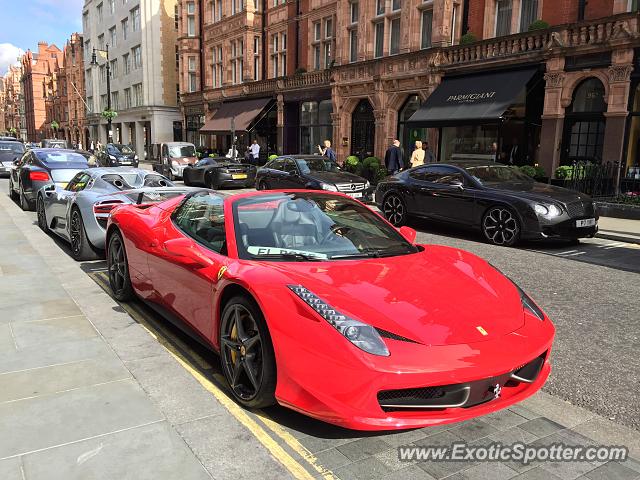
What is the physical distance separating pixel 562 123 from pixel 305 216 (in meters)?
14.5

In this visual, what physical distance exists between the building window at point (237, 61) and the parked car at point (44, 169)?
21578 mm

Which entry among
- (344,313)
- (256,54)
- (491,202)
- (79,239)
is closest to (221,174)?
(491,202)

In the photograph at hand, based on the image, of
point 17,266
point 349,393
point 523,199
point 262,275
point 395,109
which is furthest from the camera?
point 395,109

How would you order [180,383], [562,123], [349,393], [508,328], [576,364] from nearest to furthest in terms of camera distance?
[349,393] → [508,328] → [180,383] → [576,364] → [562,123]

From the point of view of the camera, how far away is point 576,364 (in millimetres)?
4148

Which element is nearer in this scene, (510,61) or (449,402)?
(449,402)

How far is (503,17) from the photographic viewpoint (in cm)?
1806

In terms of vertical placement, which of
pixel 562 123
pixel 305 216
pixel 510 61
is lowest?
pixel 305 216

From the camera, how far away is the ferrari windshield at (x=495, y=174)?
10309mm

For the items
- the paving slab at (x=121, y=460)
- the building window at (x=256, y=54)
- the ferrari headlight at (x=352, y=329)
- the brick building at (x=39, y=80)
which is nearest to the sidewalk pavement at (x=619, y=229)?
the ferrari headlight at (x=352, y=329)

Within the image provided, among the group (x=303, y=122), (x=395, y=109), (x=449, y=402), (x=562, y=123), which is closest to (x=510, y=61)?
(x=562, y=123)

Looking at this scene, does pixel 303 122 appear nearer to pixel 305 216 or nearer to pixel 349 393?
pixel 305 216

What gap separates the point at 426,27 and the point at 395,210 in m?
11.8

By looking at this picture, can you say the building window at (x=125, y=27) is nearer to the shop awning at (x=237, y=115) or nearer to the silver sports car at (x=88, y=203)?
the shop awning at (x=237, y=115)
